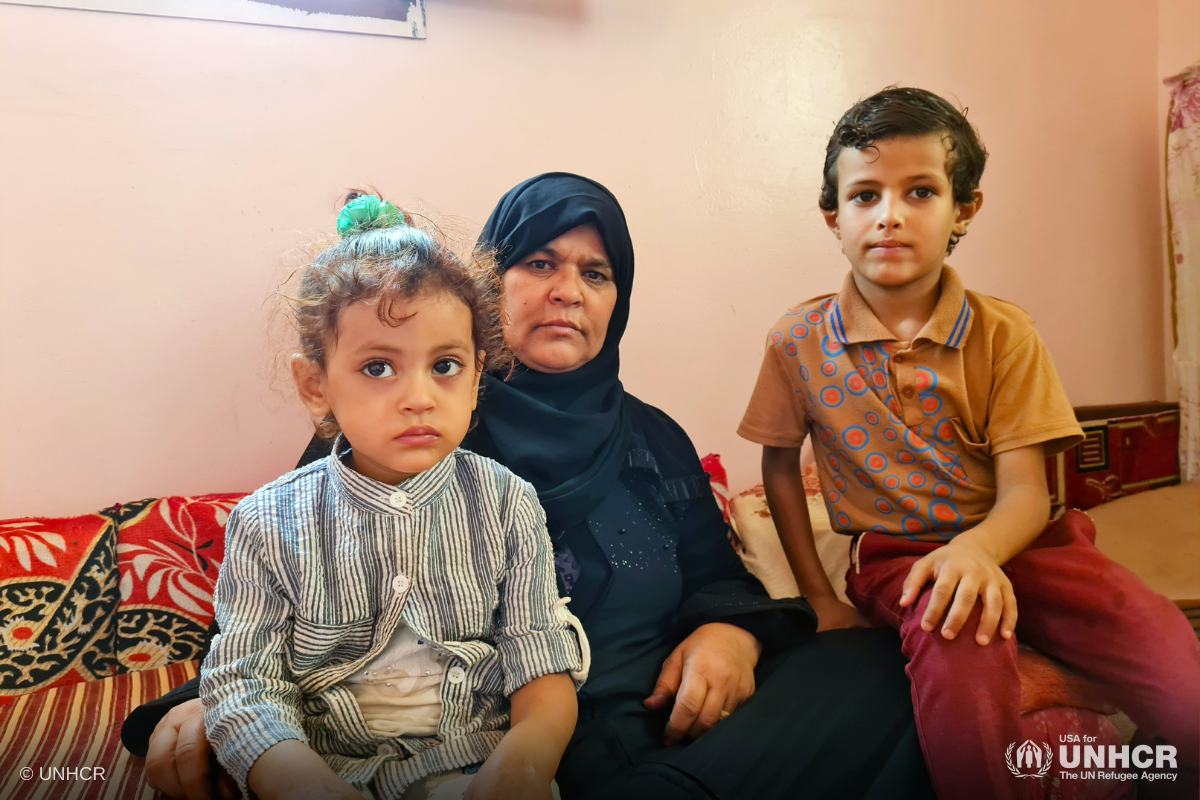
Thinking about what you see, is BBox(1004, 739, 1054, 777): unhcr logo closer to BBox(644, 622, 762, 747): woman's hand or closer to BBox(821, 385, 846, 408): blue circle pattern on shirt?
BBox(644, 622, 762, 747): woman's hand

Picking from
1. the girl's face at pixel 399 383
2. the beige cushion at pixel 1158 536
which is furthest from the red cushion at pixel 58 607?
the beige cushion at pixel 1158 536

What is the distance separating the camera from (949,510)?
0.88 metres

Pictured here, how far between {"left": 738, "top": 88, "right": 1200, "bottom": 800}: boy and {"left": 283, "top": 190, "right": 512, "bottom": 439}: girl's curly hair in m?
0.50

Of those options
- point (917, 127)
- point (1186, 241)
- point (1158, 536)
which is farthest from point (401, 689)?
point (1186, 241)

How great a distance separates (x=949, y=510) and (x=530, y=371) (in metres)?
0.58

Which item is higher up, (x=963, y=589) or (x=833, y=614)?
(x=963, y=589)

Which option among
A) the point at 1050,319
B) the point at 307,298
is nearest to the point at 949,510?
the point at 1050,319

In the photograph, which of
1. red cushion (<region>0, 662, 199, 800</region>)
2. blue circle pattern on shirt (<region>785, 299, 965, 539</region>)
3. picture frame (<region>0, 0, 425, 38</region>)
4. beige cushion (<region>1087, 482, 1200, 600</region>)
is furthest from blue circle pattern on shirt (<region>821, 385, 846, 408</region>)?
red cushion (<region>0, 662, 199, 800</region>)

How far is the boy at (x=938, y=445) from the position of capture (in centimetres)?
72

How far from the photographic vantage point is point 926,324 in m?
0.88

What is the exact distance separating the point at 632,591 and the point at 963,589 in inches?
14.9

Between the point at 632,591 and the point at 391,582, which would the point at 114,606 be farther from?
the point at 632,591

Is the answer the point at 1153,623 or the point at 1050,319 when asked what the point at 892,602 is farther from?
the point at 1050,319

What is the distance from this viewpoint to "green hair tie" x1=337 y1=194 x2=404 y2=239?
0.70 meters
